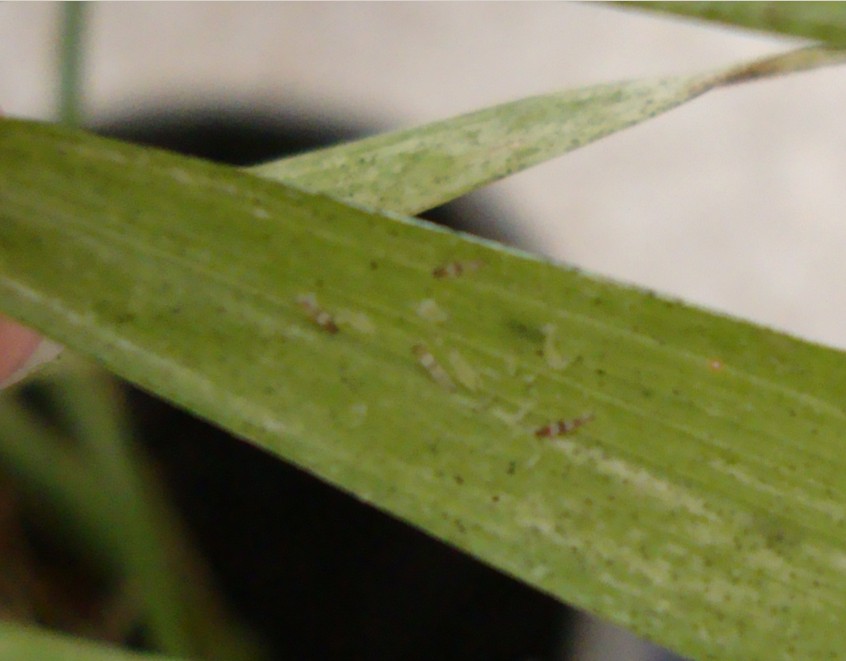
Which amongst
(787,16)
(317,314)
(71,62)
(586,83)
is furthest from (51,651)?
(586,83)

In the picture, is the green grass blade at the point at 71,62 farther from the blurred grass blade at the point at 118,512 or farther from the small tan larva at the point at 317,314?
the small tan larva at the point at 317,314

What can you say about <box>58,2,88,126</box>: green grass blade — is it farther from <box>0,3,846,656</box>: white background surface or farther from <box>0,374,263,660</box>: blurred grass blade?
<box>0,3,846,656</box>: white background surface

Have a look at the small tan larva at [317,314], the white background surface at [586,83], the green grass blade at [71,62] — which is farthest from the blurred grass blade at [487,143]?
the white background surface at [586,83]

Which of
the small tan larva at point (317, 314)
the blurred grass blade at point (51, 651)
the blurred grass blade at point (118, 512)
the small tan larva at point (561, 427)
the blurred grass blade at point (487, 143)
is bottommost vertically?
the blurred grass blade at point (118, 512)

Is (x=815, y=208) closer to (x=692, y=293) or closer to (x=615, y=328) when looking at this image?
(x=692, y=293)

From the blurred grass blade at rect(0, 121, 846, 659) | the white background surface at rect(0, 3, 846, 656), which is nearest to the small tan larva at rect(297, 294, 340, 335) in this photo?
the blurred grass blade at rect(0, 121, 846, 659)

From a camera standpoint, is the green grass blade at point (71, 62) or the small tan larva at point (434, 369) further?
the green grass blade at point (71, 62)
